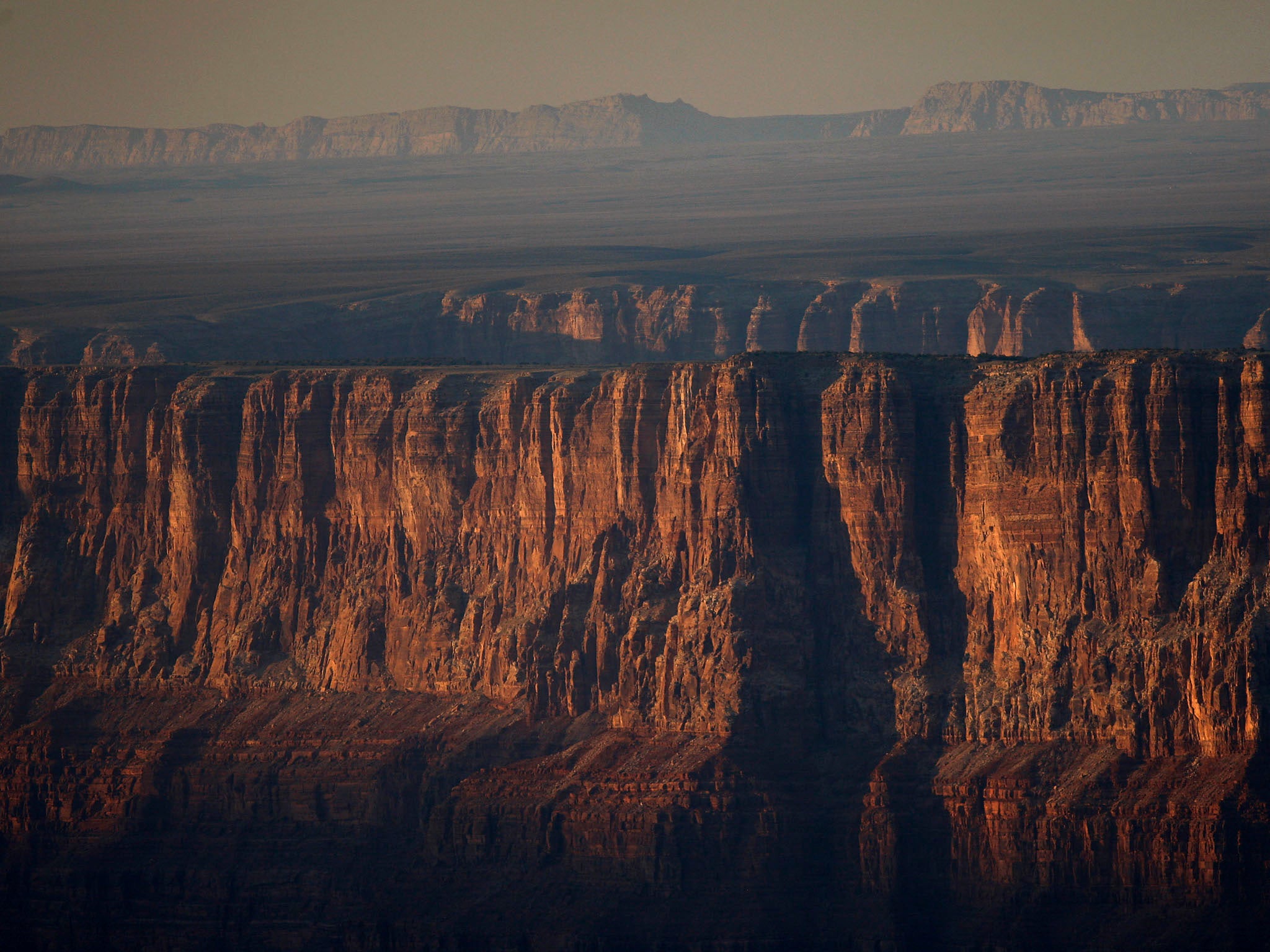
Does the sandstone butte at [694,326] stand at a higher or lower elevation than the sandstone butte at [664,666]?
higher

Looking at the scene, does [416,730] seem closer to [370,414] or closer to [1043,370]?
[370,414]

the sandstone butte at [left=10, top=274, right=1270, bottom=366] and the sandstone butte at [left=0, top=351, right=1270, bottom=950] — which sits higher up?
the sandstone butte at [left=10, top=274, right=1270, bottom=366]

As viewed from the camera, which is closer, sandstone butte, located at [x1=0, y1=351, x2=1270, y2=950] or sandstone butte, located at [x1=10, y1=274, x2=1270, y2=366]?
sandstone butte, located at [x1=0, y1=351, x2=1270, y2=950]

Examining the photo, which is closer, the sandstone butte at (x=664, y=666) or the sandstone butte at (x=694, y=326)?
the sandstone butte at (x=664, y=666)

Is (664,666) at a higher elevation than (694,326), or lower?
lower
